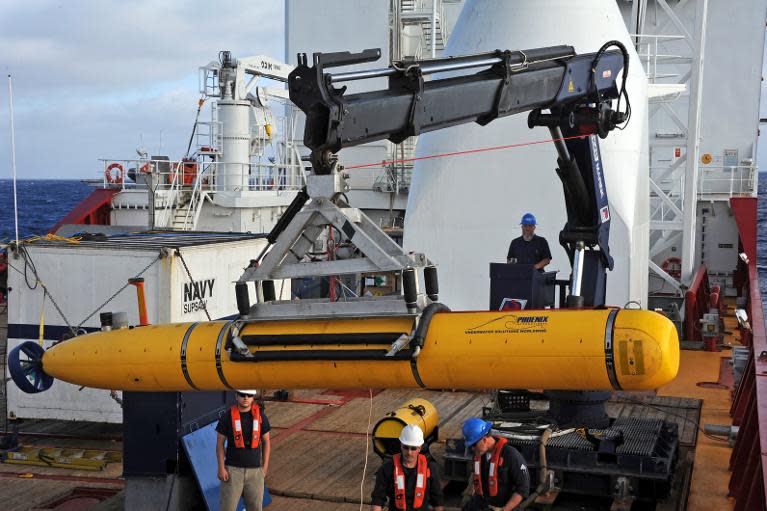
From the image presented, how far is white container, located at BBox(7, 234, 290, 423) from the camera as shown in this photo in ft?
35.4

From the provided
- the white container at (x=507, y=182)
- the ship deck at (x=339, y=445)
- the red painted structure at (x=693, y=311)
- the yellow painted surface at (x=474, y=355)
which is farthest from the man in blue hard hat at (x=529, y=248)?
the red painted structure at (x=693, y=311)

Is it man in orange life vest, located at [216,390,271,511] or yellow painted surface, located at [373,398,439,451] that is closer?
man in orange life vest, located at [216,390,271,511]

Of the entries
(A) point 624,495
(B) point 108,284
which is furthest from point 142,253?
(A) point 624,495

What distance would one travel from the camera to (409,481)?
662cm

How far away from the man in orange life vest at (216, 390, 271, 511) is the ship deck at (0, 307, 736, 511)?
1.12m

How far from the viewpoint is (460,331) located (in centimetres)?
678

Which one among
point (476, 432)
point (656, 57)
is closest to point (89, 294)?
point (476, 432)

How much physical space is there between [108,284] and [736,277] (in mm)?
17860

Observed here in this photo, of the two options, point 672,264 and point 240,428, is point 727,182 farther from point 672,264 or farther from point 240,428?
point 240,428

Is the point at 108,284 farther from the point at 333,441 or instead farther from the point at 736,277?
the point at 736,277

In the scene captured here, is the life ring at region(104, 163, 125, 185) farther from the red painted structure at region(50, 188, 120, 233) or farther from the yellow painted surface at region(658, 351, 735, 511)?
the yellow painted surface at region(658, 351, 735, 511)

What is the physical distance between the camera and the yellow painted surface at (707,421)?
9.15m

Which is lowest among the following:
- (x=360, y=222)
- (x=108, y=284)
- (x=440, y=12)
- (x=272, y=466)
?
(x=272, y=466)

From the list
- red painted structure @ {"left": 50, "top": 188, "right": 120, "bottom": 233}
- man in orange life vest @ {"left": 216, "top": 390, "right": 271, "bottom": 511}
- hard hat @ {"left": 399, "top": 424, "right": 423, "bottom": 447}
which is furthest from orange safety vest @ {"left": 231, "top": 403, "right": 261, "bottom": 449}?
red painted structure @ {"left": 50, "top": 188, "right": 120, "bottom": 233}
